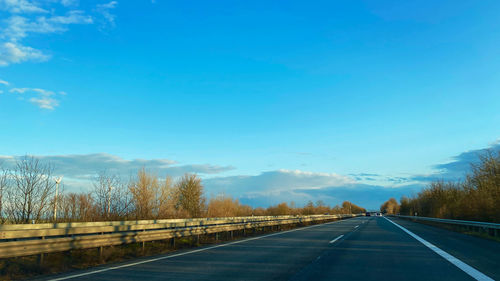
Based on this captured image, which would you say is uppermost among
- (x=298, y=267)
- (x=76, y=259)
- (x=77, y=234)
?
(x=77, y=234)

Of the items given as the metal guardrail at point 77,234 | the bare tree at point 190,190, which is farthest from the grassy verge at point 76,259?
the bare tree at point 190,190

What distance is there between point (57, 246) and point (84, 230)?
1041mm

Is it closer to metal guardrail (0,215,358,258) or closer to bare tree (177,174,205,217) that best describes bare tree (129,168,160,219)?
metal guardrail (0,215,358,258)

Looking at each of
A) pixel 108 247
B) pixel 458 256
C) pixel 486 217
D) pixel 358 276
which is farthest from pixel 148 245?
pixel 486 217

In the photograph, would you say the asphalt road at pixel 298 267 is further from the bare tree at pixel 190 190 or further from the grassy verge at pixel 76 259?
the bare tree at pixel 190 190

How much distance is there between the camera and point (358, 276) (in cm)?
715

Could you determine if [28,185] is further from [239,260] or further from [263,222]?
[263,222]

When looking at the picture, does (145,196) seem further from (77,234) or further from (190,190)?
(190,190)

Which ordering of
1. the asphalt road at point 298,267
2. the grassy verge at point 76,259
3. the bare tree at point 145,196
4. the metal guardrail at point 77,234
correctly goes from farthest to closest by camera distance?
the bare tree at point 145,196
the grassy verge at point 76,259
the metal guardrail at point 77,234
the asphalt road at point 298,267

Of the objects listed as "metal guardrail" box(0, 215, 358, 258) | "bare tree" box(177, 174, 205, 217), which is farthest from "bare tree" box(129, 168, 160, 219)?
"bare tree" box(177, 174, 205, 217)

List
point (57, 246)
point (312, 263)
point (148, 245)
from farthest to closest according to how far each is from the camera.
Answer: point (148, 245) → point (312, 263) → point (57, 246)

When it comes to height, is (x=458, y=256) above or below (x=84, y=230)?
below

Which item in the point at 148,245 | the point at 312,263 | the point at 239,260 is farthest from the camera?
the point at 148,245

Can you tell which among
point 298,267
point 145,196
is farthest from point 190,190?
point 298,267
